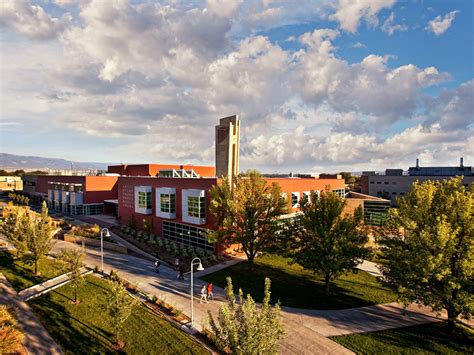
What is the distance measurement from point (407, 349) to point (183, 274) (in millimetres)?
18462

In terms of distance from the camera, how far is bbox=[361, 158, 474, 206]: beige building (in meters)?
71.7

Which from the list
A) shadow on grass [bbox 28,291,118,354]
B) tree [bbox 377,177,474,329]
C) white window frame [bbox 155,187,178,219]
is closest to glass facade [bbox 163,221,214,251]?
white window frame [bbox 155,187,178,219]

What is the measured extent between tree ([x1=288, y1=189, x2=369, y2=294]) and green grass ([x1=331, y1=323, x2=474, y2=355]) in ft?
16.7

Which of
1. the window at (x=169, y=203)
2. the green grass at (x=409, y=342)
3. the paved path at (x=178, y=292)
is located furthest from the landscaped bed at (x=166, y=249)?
the green grass at (x=409, y=342)

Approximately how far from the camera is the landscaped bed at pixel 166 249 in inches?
1254

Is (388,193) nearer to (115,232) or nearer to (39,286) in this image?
(115,232)

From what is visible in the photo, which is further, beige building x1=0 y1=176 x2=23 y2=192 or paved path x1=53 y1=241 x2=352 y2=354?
beige building x1=0 y1=176 x2=23 y2=192

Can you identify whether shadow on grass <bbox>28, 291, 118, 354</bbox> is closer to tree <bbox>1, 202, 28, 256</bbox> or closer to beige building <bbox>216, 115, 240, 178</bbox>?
tree <bbox>1, 202, 28, 256</bbox>

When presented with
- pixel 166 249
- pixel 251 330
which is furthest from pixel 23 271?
pixel 251 330

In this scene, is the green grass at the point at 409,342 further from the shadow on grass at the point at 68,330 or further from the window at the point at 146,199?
the window at the point at 146,199

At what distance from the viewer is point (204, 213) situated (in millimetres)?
34344

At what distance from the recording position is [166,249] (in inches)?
1388

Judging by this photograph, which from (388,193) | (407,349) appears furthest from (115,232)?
(388,193)

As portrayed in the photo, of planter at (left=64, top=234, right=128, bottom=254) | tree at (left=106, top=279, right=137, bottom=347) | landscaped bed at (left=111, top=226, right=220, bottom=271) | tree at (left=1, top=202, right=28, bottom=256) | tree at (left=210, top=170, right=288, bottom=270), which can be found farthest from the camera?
planter at (left=64, top=234, right=128, bottom=254)
